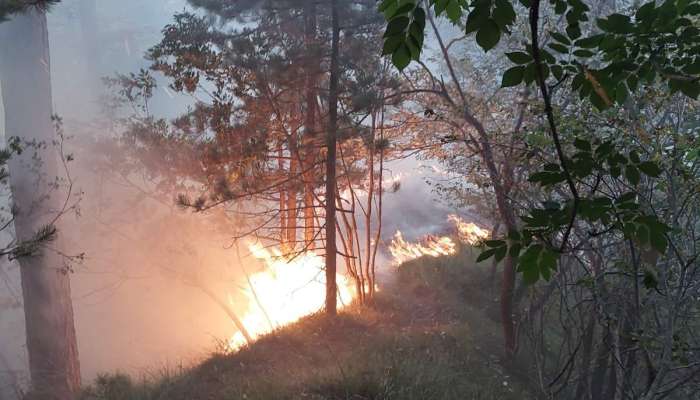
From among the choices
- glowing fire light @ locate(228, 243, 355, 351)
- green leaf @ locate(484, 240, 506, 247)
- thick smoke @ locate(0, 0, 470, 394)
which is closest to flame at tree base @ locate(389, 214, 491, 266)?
glowing fire light @ locate(228, 243, 355, 351)

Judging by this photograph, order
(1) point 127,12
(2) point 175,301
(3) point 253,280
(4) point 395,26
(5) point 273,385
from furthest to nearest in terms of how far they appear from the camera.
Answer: (1) point 127,12 < (2) point 175,301 < (3) point 253,280 < (5) point 273,385 < (4) point 395,26

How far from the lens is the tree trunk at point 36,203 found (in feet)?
24.9

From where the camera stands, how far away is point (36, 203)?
7449mm

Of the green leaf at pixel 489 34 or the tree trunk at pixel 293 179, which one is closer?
the green leaf at pixel 489 34

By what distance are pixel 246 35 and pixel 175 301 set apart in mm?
15616

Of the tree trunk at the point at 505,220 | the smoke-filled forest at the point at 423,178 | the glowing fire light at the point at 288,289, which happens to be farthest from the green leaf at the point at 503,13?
the glowing fire light at the point at 288,289

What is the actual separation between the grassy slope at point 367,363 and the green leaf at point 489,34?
13.7 ft

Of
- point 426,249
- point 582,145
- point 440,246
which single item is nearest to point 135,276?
point 426,249

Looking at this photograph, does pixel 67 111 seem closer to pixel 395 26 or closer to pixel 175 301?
pixel 175 301

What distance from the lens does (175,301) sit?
67.8ft

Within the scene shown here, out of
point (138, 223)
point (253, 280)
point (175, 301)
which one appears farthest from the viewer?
point (175, 301)

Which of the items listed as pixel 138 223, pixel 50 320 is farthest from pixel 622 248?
pixel 138 223

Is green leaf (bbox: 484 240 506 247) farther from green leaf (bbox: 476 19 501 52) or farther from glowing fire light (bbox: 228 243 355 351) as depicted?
glowing fire light (bbox: 228 243 355 351)

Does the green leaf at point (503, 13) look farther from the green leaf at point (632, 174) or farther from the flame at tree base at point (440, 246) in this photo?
the flame at tree base at point (440, 246)
